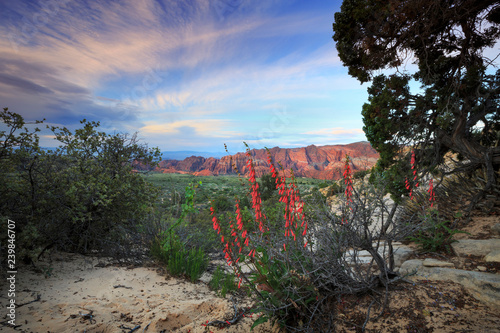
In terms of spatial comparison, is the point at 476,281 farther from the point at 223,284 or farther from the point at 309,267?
the point at 223,284

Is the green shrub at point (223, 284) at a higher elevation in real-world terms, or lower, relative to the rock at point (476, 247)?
lower

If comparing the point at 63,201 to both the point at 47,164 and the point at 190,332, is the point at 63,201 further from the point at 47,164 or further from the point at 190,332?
the point at 190,332

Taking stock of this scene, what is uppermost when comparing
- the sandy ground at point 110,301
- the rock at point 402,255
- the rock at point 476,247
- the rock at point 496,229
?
the rock at point 496,229

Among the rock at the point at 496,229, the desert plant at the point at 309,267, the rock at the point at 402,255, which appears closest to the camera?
the desert plant at the point at 309,267

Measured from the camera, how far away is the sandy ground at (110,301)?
3338 millimetres

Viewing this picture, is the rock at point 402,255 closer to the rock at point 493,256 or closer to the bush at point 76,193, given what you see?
the rock at point 493,256

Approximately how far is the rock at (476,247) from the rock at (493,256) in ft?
0.96

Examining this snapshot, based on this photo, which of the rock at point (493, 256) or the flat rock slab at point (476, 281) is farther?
the rock at point (493, 256)

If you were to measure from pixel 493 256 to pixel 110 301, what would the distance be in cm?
677

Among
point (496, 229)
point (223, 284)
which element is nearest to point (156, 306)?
point (223, 284)

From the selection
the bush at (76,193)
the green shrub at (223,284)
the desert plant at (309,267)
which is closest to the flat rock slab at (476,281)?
the desert plant at (309,267)

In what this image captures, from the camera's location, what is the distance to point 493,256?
4.25 metres

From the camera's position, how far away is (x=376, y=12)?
7934 millimetres

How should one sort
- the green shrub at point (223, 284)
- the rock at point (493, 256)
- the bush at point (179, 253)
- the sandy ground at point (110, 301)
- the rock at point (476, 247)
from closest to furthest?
the sandy ground at point (110, 301)
the rock at point (493, 256)
the green shrub at point (223, 284)
the rock at point (476, 247)
the bush at point (179, 253)
